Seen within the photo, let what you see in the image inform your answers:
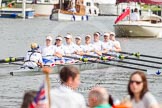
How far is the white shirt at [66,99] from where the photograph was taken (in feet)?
26.6

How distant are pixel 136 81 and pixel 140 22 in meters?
34.0

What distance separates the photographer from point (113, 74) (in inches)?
924

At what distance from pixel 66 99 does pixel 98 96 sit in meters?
0.61

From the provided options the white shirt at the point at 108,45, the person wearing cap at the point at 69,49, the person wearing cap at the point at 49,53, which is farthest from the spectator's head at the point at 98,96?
the white shirt at the point at 108,45

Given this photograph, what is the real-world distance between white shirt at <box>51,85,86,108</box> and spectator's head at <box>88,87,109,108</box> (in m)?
0.42

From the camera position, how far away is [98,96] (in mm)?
7645

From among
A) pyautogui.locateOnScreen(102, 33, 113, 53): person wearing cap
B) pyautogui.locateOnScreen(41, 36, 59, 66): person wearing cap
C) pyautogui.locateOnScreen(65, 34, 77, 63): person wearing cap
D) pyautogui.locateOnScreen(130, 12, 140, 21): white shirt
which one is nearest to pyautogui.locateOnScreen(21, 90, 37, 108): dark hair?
pyautogui.locateOnScreen(41, 36, 59, 66): person wearing cap

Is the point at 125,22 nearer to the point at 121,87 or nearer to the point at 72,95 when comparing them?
the point at 121,87

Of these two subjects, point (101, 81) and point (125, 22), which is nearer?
point (101, 81)

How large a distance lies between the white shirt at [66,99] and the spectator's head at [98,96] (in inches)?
16.5

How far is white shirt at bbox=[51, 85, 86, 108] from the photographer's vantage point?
811 centimetres

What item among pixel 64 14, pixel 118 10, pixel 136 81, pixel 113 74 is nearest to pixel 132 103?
pixel 136 81

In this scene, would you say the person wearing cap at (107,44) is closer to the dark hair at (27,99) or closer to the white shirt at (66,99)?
the white shirt at (66,99)

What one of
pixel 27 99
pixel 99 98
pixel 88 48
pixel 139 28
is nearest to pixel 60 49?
pixel 88 48
